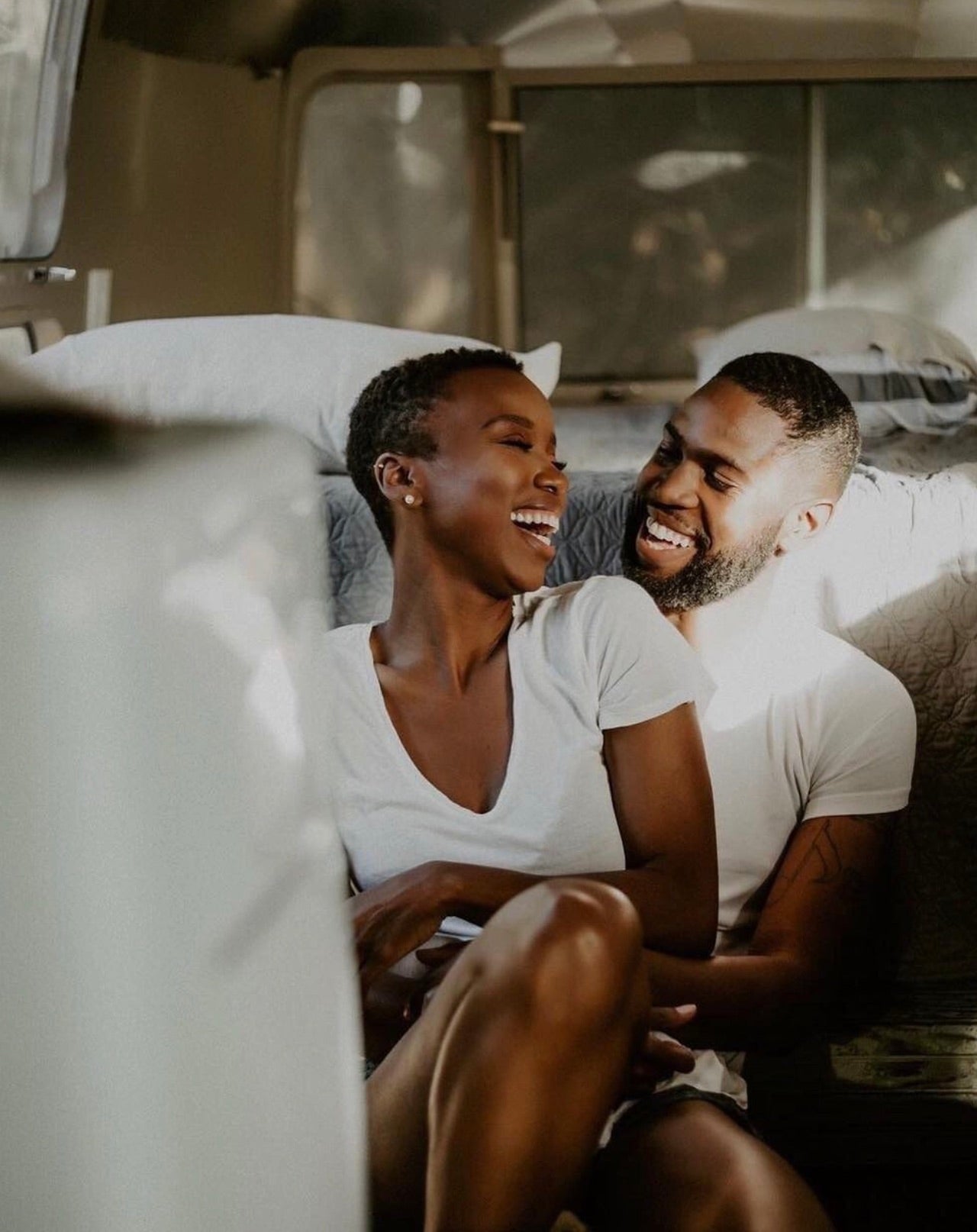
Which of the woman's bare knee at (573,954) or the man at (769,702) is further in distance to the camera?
the man at (769,702)

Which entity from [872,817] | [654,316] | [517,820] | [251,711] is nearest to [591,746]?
[517,820]

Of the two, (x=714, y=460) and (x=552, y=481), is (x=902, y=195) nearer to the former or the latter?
(x=714, y=460)

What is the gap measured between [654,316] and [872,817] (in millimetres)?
1701

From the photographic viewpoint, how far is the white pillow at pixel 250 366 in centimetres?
140

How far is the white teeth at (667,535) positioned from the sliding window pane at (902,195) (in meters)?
1.64

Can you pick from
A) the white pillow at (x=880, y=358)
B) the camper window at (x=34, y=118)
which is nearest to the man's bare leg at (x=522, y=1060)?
the white pillow at (x=880, y=358)

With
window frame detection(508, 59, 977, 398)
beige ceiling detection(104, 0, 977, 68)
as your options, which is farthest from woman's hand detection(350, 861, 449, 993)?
beige ceiling detection(104, 0, 977, 68)

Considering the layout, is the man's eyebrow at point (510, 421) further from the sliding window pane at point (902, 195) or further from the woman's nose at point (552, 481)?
the sliding window pane at point (902, 195)

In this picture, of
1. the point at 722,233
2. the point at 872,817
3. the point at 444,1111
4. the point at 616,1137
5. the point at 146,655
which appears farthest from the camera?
the point at 722,233

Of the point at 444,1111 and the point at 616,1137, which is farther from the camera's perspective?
the point at 616,1137

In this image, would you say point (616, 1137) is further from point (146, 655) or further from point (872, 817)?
point (146, 655)

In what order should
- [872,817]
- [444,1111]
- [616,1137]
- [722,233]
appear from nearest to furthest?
[444,1111]
[616,1137]
[872,817]
[722,233]

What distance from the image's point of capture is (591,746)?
0.98m

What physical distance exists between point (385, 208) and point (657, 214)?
1.64 ft
